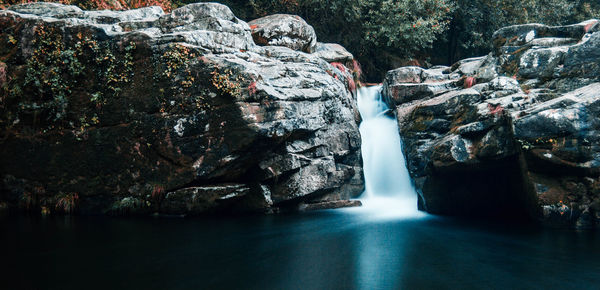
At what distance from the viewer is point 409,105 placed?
486 inches

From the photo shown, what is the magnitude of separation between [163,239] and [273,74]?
19.2 feet

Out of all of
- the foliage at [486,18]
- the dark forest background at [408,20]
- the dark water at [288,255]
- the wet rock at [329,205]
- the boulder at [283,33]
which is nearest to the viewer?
the dark water at [288,255]

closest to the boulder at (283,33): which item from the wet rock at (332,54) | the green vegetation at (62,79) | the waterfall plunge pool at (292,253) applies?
the wet rock at (332,54)

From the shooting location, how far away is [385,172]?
1212cm

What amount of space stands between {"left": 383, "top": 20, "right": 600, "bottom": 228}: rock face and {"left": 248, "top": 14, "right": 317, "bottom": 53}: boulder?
459cm

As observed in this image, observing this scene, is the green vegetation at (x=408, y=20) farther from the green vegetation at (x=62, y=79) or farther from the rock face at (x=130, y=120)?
the rock face at (x=130, y=120)

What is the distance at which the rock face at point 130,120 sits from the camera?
941cm

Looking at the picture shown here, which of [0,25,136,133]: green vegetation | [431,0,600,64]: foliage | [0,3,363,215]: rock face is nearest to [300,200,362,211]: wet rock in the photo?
[0,3,363,215]: rock face

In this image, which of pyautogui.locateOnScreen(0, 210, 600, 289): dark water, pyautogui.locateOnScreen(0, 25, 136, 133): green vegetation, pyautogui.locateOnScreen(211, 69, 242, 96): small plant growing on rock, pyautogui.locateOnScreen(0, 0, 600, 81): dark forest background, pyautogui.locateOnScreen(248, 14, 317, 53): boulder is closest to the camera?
pyautogui.locateOnScreen(0, 210, 600, 289): dark water

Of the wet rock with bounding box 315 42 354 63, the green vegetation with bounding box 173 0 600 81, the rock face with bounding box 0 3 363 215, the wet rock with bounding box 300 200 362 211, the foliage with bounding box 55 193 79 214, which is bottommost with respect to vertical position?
the wet rock with bounding box 300 200 362 211

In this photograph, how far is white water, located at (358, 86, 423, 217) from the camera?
36.7 ft

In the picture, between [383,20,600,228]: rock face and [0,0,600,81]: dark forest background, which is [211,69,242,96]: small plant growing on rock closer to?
[383,20,600,228]: rock face

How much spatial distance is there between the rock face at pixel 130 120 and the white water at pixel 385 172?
3.53 meters

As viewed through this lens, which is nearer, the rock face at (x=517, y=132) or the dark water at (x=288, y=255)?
the dark water at (x=288, y=255)
